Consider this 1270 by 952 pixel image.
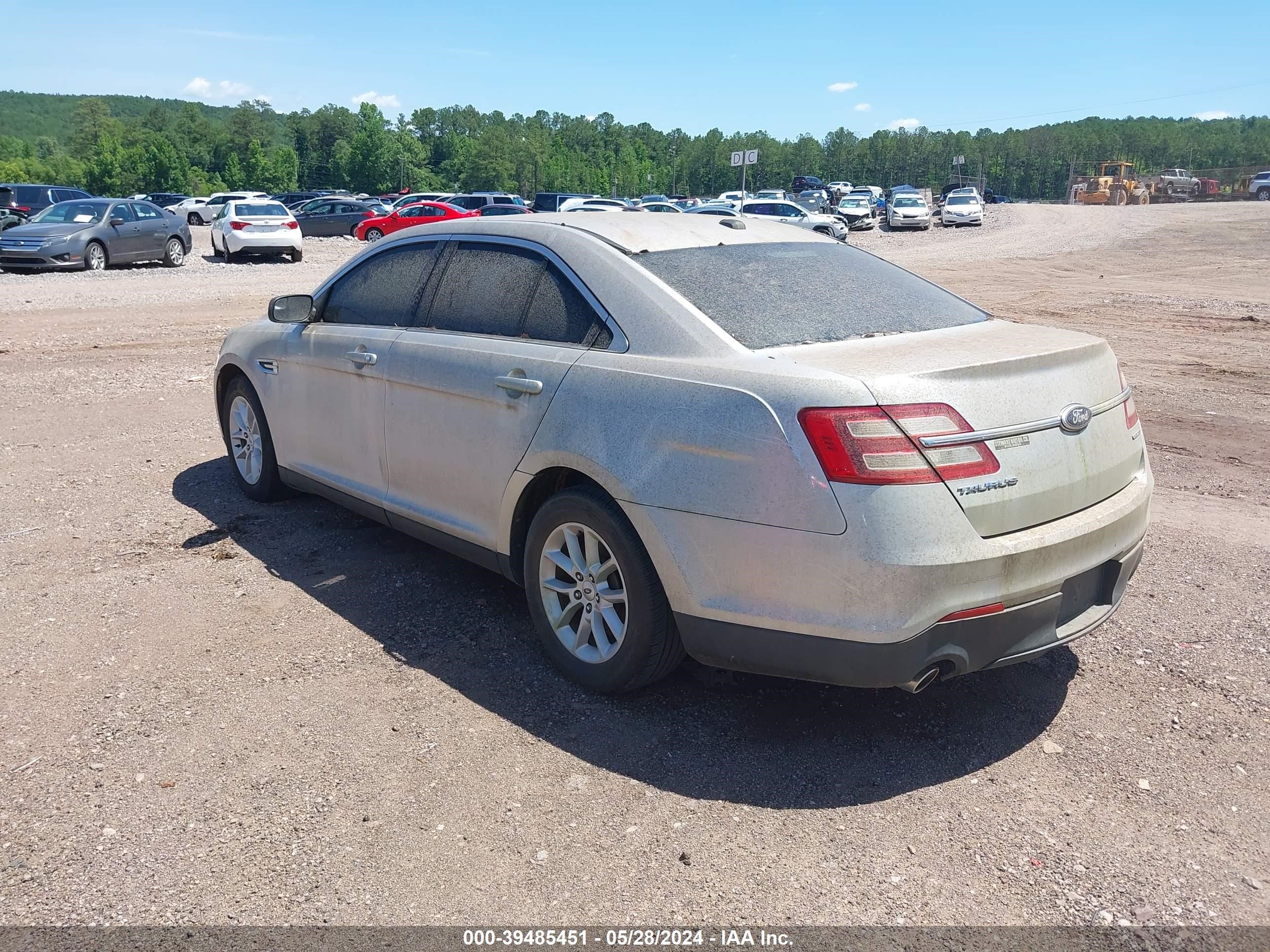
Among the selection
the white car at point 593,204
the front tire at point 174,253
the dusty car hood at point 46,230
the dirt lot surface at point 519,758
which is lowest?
the dirt lot surface at point 519,758

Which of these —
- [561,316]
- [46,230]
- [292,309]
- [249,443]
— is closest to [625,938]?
[561,316]

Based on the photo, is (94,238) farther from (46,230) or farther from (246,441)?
(246,441)

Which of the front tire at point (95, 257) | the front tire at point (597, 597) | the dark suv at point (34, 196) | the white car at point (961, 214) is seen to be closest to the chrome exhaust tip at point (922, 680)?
the front tire at point (597, 597)

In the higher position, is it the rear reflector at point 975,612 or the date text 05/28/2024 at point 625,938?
the rear reflector at point 975,612

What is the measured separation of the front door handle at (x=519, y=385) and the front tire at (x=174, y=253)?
2294 cm

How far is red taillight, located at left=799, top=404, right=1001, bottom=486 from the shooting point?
306 centimetres

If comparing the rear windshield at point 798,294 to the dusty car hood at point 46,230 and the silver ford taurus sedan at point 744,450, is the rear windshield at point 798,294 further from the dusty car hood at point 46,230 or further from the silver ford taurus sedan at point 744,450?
the dusty car hood at point 46,230

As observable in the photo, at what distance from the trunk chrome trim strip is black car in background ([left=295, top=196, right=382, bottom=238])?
3934cm

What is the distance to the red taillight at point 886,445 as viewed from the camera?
306cm

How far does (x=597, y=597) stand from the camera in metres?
3.81

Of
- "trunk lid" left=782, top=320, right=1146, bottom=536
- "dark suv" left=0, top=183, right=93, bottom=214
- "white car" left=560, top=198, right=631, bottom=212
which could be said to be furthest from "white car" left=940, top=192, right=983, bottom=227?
"trunk lid" left=782, top=320, right=1146, bottom=536

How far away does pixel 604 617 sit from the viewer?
3812 mm

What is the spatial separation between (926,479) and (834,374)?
43 cm

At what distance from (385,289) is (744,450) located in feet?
8.41
